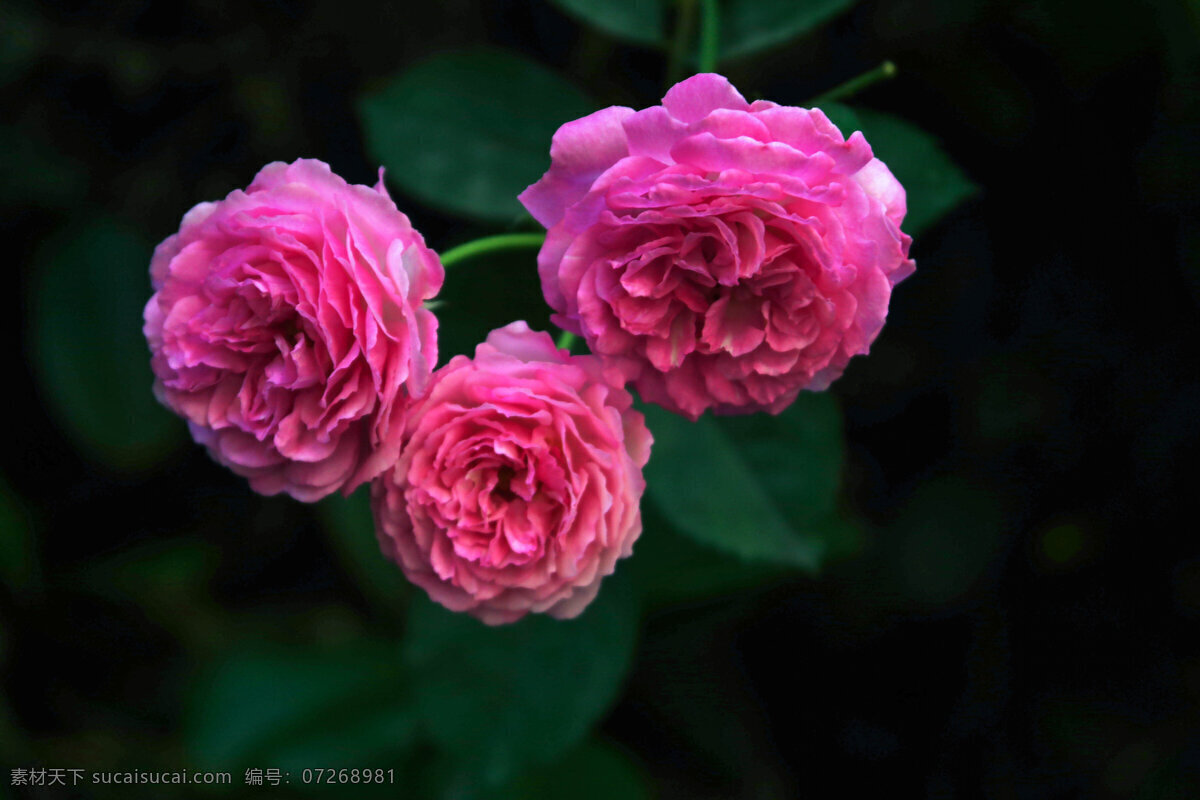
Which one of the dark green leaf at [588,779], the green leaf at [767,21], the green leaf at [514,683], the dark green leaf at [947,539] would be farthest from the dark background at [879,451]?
the green leaf at [514,683]

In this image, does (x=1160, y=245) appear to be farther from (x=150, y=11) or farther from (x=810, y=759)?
(x=150, y=11)

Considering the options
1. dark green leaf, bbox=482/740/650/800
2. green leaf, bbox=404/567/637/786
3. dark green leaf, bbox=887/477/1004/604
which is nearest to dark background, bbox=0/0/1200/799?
dark green leaf, bbox=887/477/1004/604

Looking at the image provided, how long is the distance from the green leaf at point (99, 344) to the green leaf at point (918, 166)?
1172 millimetres

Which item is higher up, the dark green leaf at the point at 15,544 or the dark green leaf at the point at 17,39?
the dark green leaf at the point at 17,39

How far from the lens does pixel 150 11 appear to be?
1472 millimetres

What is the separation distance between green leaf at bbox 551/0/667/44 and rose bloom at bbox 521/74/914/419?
473mm

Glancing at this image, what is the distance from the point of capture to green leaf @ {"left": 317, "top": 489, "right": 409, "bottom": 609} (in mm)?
1442

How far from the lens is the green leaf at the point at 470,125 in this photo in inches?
45.3

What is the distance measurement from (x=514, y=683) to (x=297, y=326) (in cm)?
66

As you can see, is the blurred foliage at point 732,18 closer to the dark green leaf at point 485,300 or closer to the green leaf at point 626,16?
the green leaf at point 626,16

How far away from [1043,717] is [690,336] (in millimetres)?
1129

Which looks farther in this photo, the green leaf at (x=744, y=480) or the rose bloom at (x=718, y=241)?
the green leaf at (x=744, y=480)

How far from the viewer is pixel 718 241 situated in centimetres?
75

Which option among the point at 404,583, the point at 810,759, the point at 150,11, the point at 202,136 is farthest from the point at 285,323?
the point at 810,759
